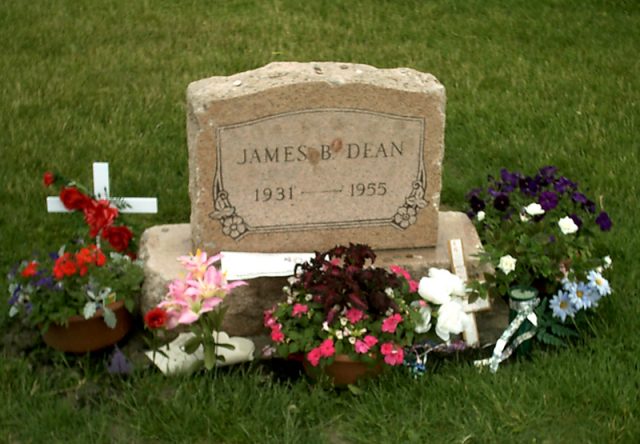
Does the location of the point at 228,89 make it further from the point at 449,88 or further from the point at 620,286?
the point at 449,88

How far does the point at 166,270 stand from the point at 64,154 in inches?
88.7

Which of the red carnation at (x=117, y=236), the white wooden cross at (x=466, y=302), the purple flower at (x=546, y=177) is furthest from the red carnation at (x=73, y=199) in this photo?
the purple flower at (x=546, y=177)

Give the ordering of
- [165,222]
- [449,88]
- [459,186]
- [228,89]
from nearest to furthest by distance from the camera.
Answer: [228,89], [165,222], [459,186], [449,88]

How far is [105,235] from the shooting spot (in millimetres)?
4477

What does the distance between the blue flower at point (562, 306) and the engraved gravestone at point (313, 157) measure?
0.67 metres

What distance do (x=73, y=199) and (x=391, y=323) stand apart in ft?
4.75

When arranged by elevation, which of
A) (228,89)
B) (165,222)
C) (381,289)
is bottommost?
(165,222)

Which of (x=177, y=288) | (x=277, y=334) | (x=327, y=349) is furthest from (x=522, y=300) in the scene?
(x=177, y=288)

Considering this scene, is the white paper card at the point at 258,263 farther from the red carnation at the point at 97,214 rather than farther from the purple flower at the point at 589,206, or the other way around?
the purple flower at the point at 589,206

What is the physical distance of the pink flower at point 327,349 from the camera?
3943 millimetres

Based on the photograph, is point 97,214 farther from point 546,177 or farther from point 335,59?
point 335,59

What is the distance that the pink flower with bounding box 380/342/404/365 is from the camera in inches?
157

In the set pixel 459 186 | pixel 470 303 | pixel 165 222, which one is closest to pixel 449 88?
pixel 459 186

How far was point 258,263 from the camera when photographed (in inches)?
176
